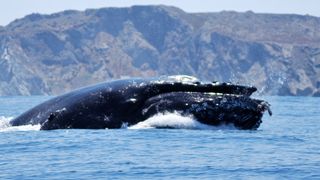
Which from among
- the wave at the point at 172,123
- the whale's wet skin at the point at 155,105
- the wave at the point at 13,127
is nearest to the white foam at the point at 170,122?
the wave at the point at 172,123

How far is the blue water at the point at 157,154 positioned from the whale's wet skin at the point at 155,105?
375 millimetres

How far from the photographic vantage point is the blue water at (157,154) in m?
13.7

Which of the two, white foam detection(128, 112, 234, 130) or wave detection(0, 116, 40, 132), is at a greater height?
white foam detection(128, 112, 234, 130)

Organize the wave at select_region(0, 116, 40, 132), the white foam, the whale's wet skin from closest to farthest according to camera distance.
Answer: the whale's wet skin → the white foam → the wave at select_region(0, 116, 40, 132)

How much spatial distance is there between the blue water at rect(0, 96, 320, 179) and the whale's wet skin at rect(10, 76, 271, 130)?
37cm

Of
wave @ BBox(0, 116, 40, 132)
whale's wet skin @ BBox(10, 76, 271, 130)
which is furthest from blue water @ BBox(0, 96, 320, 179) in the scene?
whale's wet skin @ BBox(10, 76, 271, 130)

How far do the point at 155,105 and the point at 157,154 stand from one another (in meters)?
4.56

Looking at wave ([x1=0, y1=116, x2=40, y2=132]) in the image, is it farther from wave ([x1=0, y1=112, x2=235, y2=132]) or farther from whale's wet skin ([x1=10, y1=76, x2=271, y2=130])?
whale's wet skin ([x1=10, y1=76, x2=271, y2=130])

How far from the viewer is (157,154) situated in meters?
16.1

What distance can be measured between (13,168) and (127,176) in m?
2.50

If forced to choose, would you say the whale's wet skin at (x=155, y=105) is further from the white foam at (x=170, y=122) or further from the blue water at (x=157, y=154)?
the blue water at (x=157, y=154)

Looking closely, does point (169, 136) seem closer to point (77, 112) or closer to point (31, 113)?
point (77, 112)

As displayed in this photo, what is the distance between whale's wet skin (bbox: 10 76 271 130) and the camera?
2044 cm

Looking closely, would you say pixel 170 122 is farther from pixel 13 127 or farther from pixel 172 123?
pixel 13 127
